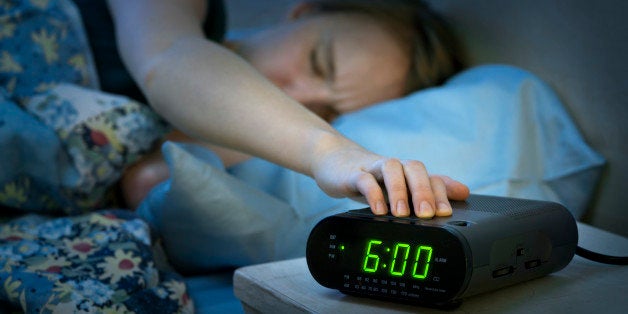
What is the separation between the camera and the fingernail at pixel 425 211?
68 cm

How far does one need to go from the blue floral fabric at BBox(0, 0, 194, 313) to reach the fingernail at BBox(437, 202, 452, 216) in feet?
1.11

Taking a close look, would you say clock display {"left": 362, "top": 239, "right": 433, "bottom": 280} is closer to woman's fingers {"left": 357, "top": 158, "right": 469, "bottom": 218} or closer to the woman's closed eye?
woman's fingers {"left": 357, "top": 158, "right": 469, "bottom": 218}

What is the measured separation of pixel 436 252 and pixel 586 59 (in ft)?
2.14

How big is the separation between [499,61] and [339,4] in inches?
13.9

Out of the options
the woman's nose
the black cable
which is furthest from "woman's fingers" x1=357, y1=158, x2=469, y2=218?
the woman's nose

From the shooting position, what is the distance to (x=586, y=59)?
45.4 inches

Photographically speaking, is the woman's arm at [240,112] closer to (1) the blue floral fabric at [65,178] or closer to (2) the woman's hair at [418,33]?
(1) the blue floral fabric at [65,178]

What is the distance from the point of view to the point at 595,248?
0.87m

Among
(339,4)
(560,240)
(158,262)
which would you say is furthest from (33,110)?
(560,240)

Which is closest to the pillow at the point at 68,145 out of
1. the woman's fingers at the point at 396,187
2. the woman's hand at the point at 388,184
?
the woman's hand at the point at 388,184

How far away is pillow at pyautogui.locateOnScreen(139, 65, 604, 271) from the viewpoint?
1021 mm

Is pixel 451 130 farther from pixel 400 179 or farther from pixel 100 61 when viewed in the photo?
pixel 100 61

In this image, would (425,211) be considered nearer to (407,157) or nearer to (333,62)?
(407,157)

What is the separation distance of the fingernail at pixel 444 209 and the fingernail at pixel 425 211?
0.05ft
